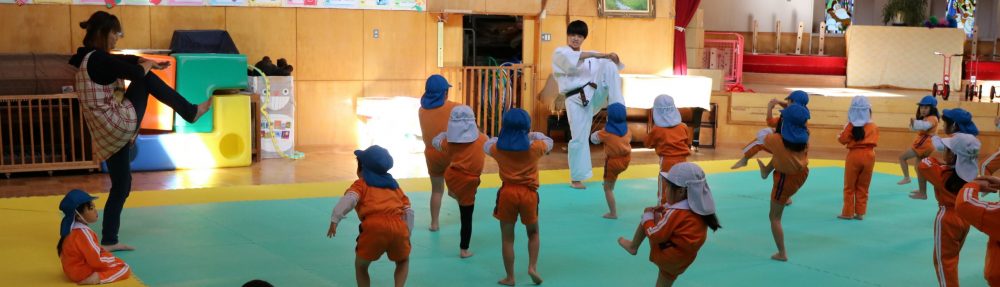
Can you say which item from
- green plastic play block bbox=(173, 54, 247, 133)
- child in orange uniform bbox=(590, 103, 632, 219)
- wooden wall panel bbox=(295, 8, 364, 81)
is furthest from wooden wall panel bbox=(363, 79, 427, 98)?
child in orange uniform bbox=(590, 103, 632, 219)

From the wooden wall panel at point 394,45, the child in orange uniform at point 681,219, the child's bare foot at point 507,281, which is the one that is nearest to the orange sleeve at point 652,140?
the child's bare foot at point 507,281

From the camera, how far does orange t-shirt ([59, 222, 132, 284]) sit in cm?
574

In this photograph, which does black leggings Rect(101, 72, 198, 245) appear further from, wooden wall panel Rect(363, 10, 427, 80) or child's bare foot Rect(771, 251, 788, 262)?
wooden wall panel Rect(363, 10, 427, 80)

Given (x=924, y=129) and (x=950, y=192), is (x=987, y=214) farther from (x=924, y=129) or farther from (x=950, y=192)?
(x=924, y=129)

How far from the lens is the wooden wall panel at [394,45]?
1290 cm

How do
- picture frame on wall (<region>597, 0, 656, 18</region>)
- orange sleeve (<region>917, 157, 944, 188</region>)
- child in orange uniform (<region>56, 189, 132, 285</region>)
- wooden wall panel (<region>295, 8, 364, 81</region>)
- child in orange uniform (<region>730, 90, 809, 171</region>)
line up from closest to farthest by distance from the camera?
child in orange uniform (<region>56, 189, 132, 285</region>) < orange sleeve (<region>917, 157, 944, 188</region>) < child in orange uniform (<region>730, 90, 809, 171</region>) < wooden wall panel (<region>295, 8, 364, 81</region>) < picture frame on wall (<region>597, 0, 656, 18</region>)

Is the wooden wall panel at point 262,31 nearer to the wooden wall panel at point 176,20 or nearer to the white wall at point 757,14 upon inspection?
the wooden wall panel at point 176,20

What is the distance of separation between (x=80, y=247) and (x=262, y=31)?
6829mm

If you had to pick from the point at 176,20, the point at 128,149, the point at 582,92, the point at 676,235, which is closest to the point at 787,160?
the point at 676,235

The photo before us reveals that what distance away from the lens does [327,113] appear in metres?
12.9

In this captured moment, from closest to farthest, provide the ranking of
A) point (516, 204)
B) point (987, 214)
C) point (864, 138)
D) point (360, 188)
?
point (987, 214) → point (360, 188) → point (516, 204) → point (864, 138)

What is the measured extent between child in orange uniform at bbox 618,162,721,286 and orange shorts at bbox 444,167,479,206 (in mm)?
1706

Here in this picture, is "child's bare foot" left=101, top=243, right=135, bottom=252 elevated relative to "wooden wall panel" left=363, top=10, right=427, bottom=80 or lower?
lower

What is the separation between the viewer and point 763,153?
514 inches
